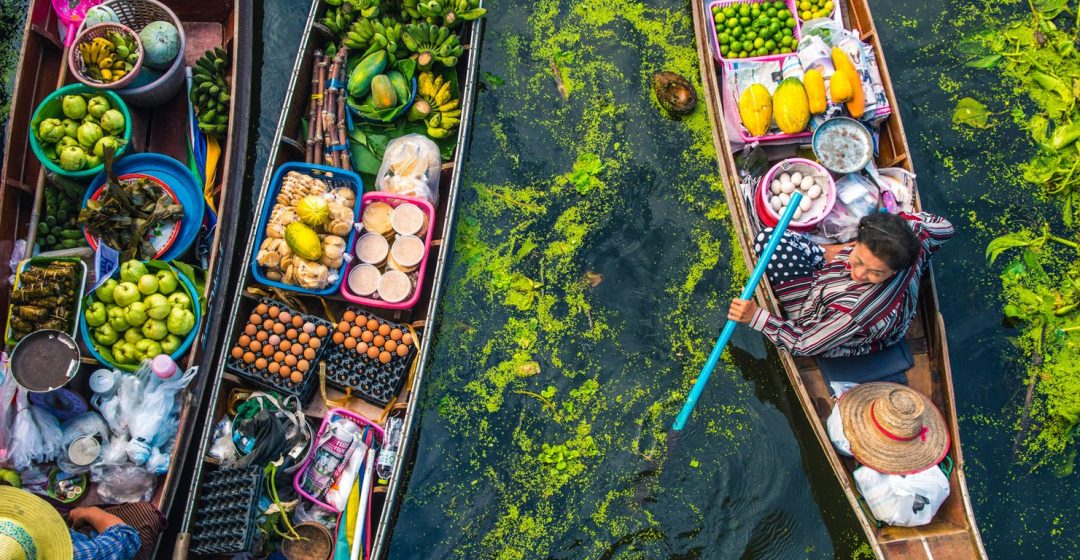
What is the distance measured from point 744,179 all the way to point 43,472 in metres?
4.26

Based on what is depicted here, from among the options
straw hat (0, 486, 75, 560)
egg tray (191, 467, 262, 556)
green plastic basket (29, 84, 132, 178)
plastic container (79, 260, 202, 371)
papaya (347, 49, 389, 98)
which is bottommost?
egg tray (191, 467, 262, 556)

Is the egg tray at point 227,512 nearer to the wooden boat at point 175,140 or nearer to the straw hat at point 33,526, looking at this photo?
the wooden boat at point 175,140

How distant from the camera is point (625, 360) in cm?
430

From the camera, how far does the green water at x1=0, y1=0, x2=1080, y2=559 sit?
403 centimetres

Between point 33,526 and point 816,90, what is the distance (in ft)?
14.8

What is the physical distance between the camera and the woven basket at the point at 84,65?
392 centimetres

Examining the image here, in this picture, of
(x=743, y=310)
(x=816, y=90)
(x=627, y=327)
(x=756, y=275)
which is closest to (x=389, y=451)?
(x=627, y=327)

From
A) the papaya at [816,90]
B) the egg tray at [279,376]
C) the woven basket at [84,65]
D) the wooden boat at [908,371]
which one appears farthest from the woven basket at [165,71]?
the papaya at [816,90]

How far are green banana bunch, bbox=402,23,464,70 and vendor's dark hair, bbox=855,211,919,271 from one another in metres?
2.64

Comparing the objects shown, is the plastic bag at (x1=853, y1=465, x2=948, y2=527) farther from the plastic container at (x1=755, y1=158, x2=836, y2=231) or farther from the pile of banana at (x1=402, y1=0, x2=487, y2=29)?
the pile of banana at (x1=402, y1=0, x2=487, y2=29)

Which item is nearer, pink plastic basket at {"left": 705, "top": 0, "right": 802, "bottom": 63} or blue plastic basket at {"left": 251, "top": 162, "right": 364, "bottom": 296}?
blue plastic basket at {"left": 251, "top": 162, "right": 364, "bottom": 296}

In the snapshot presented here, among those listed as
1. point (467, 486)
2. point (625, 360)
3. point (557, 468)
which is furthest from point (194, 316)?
point (625, 360)

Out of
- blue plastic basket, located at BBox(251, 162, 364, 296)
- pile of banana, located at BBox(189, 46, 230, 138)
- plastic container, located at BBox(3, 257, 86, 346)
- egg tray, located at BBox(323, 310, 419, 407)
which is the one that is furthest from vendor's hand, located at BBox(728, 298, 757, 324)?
plastic container, located at BBox(3, 257, 86, 346)

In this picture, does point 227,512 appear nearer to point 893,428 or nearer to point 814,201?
point 893,428
